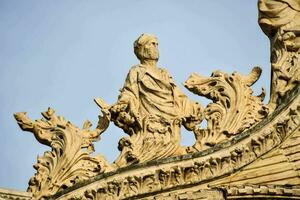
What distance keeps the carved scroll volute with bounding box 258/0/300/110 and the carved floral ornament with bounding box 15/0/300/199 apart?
16 millimetres

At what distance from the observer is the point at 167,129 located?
1675cm

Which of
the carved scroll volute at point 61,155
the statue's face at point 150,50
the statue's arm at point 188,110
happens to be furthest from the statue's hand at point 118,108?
the statue's face at point 150,50

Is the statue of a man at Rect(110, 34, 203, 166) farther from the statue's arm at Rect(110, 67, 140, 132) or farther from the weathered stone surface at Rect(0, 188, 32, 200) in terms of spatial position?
the weathered stone surface at Rect(0, 188, 32, 200)

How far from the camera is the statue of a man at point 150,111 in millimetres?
16484

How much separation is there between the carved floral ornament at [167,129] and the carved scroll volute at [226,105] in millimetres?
15

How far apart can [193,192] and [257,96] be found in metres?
2.21

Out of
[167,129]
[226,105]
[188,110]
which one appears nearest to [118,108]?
[167,129]

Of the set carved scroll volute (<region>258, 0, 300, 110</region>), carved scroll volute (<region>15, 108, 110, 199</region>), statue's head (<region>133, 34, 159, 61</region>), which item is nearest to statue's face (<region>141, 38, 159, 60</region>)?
statue's head (<region>133, 34, 159, 61</region>)

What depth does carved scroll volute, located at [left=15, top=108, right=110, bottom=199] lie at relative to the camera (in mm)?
16156

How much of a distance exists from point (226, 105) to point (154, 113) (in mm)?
1079

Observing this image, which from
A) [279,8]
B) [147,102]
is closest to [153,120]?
[147,102]

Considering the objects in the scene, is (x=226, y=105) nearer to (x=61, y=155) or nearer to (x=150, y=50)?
(x=150, y=50)

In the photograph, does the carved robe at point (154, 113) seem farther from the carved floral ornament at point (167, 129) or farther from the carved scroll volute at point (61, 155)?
the carved scroll volute at point (61, 155)

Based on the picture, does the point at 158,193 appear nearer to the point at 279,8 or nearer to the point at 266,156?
the point at 266,156
